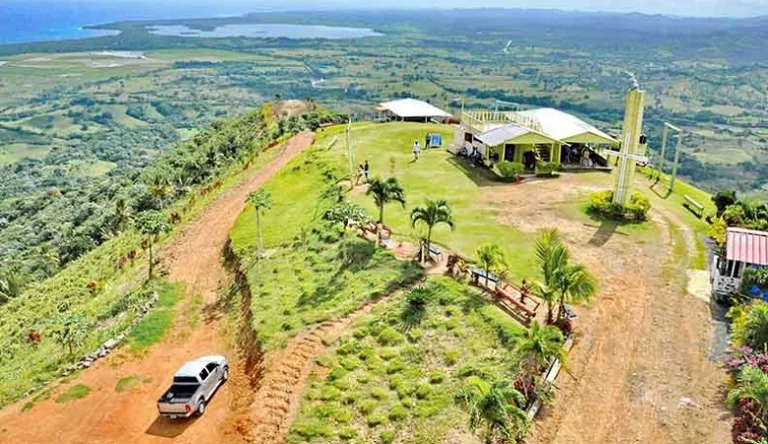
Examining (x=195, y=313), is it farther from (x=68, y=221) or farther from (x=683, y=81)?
(x=683, y=81)

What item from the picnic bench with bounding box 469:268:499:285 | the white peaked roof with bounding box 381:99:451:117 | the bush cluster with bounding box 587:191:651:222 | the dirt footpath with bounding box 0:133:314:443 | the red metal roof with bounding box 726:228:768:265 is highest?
the red metal roof with bounding box 726:228:768:265

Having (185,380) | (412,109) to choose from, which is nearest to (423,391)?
(185,380)

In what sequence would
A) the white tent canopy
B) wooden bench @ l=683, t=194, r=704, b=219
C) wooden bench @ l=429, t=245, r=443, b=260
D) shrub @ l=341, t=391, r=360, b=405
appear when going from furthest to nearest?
1. the white tent canopy
2. wooden bench @ l=683, t=194, r=704, b=219
3. wooden bench @ l=429, t=245, r=443, b=260
4. shrub @ l=341, t=391, r=360, b=405

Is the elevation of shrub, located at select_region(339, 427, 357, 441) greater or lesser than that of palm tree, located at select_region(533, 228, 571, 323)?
lesser

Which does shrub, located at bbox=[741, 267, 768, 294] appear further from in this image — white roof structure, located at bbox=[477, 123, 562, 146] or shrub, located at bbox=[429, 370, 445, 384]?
white roof structure, located at bbox=[477, 123, 562, 146]

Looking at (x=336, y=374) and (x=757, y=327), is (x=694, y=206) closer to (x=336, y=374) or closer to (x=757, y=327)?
(x=757, y=327)

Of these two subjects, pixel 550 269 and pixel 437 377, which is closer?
pixel 437 377

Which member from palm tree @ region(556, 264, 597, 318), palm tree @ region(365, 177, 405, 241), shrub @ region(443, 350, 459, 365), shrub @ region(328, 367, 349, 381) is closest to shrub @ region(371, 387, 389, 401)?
shrub @ region(328, 367, 349, 381)

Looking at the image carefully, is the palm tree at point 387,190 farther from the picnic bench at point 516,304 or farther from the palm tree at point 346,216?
the picnic bench at point 516,304
